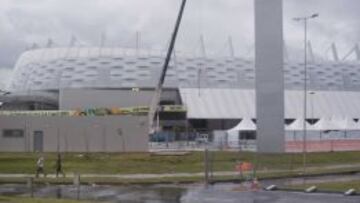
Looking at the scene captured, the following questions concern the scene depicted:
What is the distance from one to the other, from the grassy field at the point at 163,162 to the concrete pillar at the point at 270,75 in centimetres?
360

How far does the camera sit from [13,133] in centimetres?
8544

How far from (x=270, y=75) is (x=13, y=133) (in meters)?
30.9

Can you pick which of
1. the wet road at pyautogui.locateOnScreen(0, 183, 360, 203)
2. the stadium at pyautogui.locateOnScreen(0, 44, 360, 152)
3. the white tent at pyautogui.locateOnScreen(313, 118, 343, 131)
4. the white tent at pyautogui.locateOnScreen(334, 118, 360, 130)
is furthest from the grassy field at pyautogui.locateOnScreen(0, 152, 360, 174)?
the white tent at pyautogui.locateOnScreen(334, 118, 360, 130)

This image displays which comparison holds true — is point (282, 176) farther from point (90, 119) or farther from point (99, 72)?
point (99, 72)

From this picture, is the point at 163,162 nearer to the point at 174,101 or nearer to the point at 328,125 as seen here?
the point at 328,125

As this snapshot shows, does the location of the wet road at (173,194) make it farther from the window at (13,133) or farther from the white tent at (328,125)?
the white tent at (328,125)

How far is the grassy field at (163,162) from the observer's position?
58406 mm

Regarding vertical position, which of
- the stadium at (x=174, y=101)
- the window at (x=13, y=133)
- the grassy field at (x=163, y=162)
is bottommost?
the grassy field at (x=163, y=162)

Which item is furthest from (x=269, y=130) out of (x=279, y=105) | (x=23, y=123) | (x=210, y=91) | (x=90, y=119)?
(x=210, y=91)

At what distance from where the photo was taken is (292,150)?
81812 mm

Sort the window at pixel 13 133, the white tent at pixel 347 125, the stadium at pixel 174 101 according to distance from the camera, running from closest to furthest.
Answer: the window at pixel 13 133
the white tent at pixel 347 125
the stadium at pixel 174 101

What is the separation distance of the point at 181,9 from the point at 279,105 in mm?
27109

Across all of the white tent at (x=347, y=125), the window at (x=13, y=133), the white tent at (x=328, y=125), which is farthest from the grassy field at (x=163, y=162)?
the white tent at (x=347, y=125)

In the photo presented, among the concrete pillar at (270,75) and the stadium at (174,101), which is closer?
the concrete pillar at (270,75)
